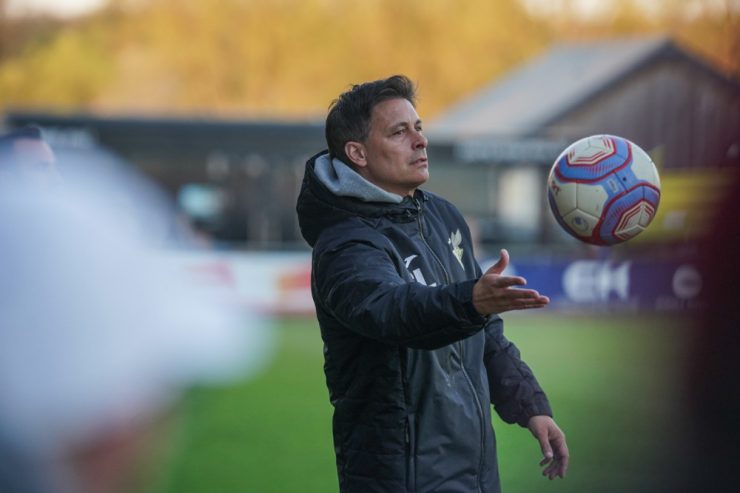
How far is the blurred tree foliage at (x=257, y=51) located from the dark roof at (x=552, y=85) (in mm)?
5861

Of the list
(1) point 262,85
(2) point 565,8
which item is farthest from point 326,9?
(2) point 565,8

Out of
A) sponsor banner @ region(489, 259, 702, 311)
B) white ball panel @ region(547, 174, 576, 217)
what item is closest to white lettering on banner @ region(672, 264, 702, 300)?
sponsor banner @ region(489, 259, 702, 311)

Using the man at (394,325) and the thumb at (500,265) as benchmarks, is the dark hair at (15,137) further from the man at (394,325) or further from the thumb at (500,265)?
the thumb at (500,265)

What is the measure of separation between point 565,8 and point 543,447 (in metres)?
37.2

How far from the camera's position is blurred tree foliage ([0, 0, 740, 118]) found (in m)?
37.5

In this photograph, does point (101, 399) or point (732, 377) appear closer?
point (101, 399)

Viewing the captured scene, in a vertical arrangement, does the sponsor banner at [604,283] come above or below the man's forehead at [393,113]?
below

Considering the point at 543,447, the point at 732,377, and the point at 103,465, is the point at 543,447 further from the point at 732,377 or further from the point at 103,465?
the point at 103,465

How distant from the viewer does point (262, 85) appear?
37781 mm

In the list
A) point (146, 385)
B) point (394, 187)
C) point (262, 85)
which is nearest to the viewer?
point (146, 385)

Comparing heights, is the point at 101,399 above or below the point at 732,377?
above

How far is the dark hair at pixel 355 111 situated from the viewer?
10.1 feet

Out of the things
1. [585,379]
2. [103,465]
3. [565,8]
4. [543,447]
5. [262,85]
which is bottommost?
[585,379]

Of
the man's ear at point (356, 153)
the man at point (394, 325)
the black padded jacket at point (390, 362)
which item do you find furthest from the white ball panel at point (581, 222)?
the man's ear at point (356, 153)
